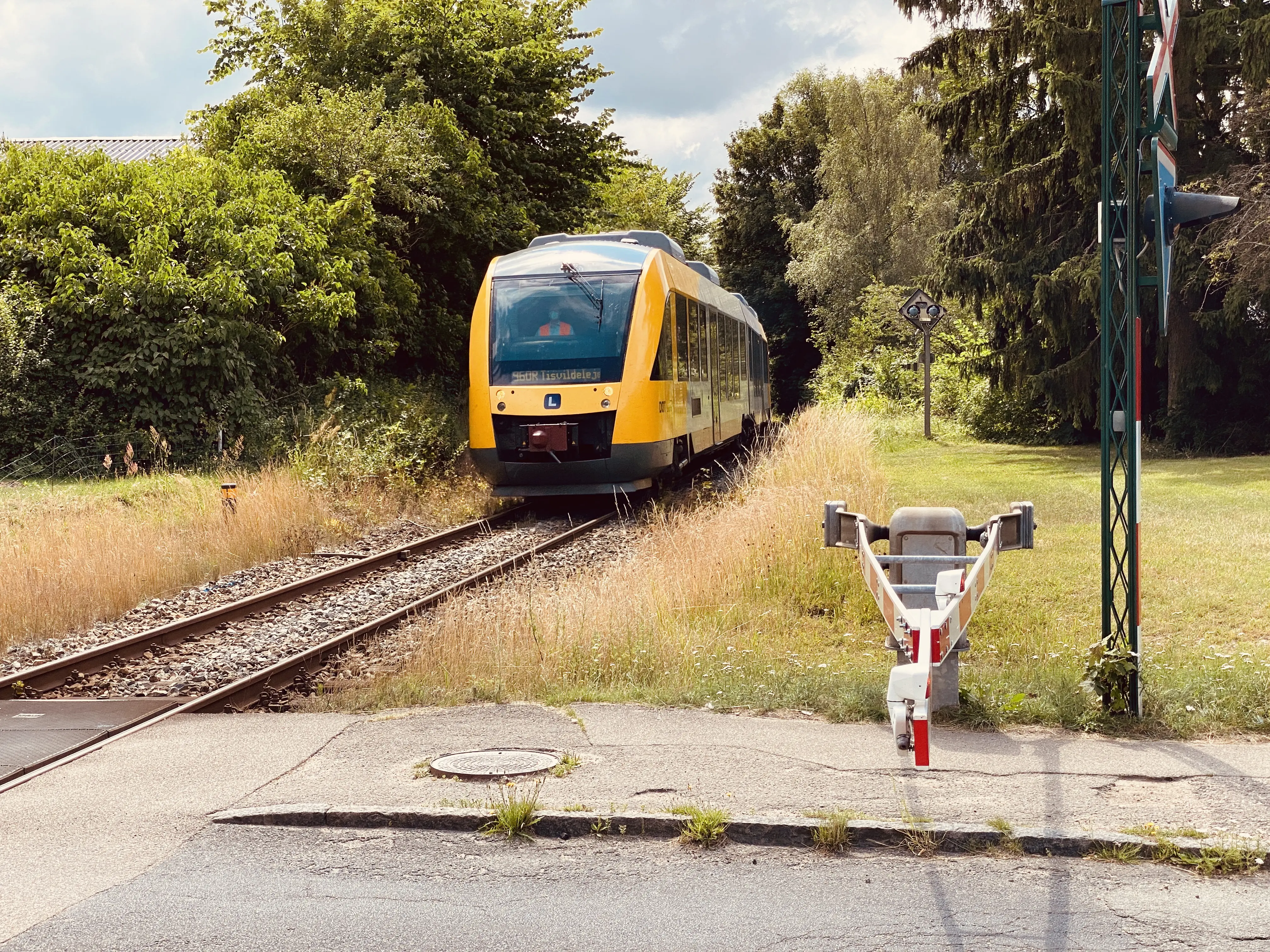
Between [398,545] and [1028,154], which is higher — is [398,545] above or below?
below

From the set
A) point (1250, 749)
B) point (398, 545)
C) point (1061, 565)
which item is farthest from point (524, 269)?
point (1250, 749)

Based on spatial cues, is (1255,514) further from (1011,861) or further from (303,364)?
(303,364)

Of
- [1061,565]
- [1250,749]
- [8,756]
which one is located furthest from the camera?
[1061,565]

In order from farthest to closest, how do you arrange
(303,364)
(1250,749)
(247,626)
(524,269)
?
(303,364)
(524,269)
(247,626)
(1250,749)

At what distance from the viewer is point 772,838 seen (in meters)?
4.86

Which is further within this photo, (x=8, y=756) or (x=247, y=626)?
(x=247, y=626)

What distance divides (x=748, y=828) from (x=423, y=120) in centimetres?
2239

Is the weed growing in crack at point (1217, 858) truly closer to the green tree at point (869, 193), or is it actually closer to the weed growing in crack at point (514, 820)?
the weed growing in crack at point (514, 820)

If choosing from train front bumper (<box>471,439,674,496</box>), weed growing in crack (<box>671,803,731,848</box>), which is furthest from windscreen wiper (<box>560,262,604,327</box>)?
weed growing in crack (<box>671,803,731,848</box>)

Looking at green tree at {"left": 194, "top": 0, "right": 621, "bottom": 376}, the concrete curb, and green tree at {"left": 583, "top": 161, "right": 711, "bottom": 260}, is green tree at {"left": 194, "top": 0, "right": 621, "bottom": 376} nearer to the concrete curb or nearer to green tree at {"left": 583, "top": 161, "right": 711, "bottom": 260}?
green tree at {"left": 583, "top": 161, "right": 711, "bottom": 260}

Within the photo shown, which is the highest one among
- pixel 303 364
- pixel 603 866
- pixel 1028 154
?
pixel 1028 154

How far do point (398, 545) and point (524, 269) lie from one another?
4180mm

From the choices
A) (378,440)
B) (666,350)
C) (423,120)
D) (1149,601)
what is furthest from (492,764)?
(423,120)

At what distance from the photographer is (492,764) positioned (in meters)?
5.77
